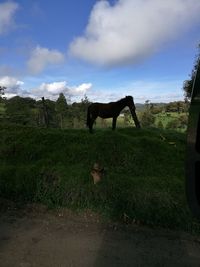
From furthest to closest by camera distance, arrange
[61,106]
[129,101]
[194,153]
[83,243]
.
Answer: [61,106] → [129,101] → [83,243] → [194,153]

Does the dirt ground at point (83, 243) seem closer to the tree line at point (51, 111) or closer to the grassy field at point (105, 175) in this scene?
the grassy field at point (105, 175)

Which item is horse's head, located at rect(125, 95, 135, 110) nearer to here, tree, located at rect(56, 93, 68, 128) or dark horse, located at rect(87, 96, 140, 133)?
dark horse, located at rect(87, 96, 140, 133)

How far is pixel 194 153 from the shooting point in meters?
1.77

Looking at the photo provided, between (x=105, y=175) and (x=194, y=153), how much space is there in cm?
798

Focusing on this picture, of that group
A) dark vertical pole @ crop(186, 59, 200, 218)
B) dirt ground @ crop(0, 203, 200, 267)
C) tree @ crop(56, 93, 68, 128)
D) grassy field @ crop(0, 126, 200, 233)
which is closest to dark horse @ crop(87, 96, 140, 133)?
grassy field @ crop(0, 126, 200, 233)

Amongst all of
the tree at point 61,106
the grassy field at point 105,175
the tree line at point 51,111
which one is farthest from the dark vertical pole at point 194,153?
the tree at point 61,106

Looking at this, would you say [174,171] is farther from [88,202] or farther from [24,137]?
[24,137]

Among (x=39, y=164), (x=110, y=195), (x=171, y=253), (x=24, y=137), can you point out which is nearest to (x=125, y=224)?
(x=110, y=195)

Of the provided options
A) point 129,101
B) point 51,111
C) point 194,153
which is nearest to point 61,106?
point 51,111

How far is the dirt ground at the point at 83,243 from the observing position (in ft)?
21.8

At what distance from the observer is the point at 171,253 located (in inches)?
281

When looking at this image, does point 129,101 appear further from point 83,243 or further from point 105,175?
point 83,243

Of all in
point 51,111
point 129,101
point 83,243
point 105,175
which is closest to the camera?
point 83,243

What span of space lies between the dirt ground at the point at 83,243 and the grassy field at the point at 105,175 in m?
0.40
